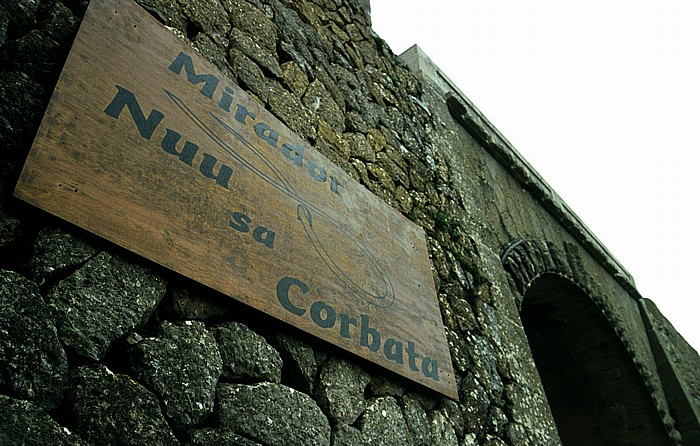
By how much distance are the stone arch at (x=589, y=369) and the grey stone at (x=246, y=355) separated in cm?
333

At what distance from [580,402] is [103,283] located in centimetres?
452

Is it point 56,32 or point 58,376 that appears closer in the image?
point 58,376

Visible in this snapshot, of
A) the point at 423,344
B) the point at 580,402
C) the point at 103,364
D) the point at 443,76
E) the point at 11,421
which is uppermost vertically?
the point at 443,76

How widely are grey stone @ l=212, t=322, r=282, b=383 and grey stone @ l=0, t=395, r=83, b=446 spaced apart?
0.41 metres

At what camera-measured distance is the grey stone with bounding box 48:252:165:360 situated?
108 cm

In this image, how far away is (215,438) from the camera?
119 cm

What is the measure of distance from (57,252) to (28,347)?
22 cm

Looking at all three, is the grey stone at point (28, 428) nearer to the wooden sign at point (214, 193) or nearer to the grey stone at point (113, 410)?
the grey stone at point (113, 410)

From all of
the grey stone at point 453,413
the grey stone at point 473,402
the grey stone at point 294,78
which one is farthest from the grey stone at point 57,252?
the grey stone at point 473,402

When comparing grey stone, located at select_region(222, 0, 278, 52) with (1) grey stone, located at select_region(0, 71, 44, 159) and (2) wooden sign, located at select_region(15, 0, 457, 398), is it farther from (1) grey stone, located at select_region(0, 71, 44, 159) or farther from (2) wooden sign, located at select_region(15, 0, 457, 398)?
(1) grey stone, located at select_region(0, 71, 44, 159)

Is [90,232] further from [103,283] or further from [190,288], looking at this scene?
[190,288]

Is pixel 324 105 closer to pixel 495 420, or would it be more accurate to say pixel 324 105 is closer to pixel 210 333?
pixel 210 333

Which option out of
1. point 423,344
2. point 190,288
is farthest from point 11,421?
point 423,344

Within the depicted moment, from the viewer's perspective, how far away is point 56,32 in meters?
1.43
